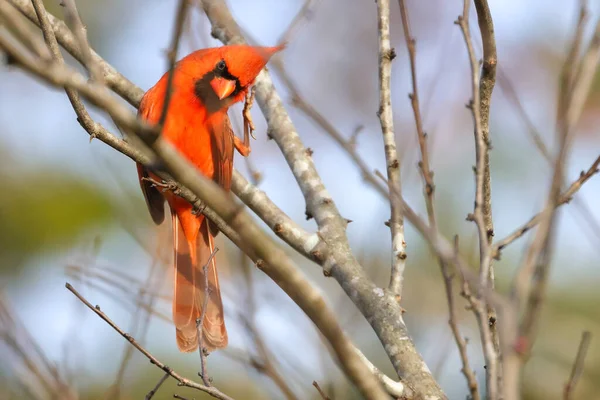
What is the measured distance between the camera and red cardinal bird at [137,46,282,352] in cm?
331

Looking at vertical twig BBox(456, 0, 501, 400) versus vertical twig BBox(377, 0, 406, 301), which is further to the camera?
vertical twig BBox(377, 0, 406, 301)

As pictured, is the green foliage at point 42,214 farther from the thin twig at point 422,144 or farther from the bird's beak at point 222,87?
the thin twig at point 422,144

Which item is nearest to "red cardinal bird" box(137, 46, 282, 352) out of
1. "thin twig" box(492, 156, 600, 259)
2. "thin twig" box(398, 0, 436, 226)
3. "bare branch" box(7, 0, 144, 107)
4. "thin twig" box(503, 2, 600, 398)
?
"bare branch" box(7, 0, 144, 107)

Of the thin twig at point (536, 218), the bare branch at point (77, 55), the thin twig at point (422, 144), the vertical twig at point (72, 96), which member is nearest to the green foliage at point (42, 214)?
the bare branch at point (77, 55)

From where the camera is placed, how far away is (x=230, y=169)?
11.2ft

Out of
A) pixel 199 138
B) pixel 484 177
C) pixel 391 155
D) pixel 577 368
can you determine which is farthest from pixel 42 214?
pixel 577 368

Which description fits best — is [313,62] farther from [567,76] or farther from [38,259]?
[567,76]

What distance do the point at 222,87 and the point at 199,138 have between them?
249 millimetres

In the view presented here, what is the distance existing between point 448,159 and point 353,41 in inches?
58.2

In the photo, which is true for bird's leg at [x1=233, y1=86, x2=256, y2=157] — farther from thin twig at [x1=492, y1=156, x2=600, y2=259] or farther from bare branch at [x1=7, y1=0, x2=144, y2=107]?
thin twig at [x1=492, y1=156, x2=600, y2=259]

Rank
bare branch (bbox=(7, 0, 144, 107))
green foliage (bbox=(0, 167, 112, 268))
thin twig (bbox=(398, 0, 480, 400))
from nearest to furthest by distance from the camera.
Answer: thin twig (bbox=(398, 0, 480, 400)), bare branch (bbox=(7, 0, 144, 107)), green foliage (bbox=(0, 167, 112, 268))

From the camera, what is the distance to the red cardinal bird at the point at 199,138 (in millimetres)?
3307

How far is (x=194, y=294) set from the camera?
11.4 ft

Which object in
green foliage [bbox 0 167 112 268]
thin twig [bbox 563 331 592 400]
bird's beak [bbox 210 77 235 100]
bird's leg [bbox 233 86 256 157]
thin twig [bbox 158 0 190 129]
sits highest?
green foliage [bbox 0 167 112 268]
